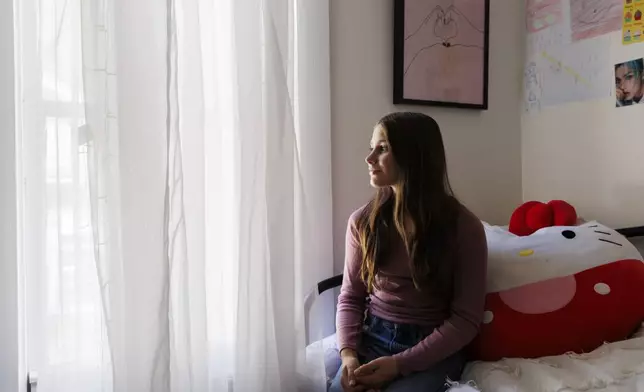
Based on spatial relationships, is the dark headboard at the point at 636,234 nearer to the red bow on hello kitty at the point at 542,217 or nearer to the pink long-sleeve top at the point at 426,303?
the red bow on hello kitty at the point at 542,217

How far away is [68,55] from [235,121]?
1.21ft

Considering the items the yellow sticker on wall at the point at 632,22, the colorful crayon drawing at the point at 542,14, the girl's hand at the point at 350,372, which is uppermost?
the colorful crayon drawing at the point at 542,14

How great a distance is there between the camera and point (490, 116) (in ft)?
6.19

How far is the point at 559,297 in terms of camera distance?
1.26 meters

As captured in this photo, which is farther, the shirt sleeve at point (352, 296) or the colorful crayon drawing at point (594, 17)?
the colorful crayon drawing at point (594, 17)

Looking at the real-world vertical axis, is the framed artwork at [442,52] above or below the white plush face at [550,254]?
above

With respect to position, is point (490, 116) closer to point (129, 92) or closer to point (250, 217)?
point (250, 217)

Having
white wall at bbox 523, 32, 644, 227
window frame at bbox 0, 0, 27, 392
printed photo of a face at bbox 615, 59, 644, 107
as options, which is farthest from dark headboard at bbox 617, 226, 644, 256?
window frame at bbox 0, 0, 27, 392

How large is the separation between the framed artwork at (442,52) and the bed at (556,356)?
0.49m

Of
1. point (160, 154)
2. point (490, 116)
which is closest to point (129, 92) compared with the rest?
point (160, 154)

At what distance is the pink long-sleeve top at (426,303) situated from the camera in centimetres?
119

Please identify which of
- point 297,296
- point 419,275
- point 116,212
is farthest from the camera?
point 297,296

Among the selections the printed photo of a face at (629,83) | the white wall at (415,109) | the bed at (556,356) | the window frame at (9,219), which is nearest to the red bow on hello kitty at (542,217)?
the bed at (556,356)

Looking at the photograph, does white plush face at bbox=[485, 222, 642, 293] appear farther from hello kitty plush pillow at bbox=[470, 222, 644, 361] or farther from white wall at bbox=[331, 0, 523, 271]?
white wall at bbox=[331, 0, 523, 271]
